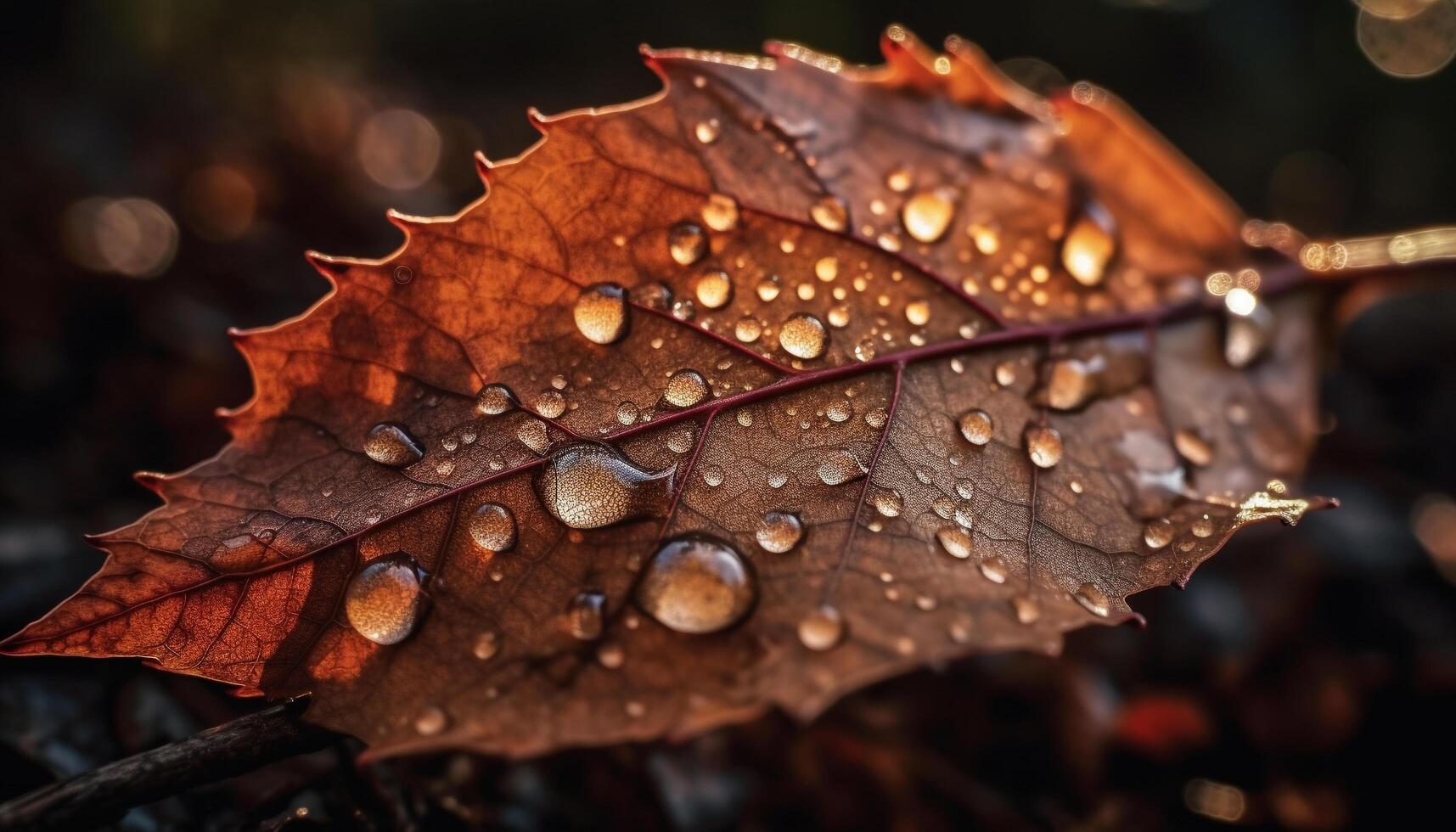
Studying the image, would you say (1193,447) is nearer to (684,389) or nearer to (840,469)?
(840,469)

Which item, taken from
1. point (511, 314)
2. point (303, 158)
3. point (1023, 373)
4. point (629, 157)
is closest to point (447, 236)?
point (511, 314)

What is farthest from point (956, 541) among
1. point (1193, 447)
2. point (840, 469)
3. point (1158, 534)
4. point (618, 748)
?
point (618, 748)

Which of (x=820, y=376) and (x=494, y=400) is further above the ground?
(x=820, y=376)

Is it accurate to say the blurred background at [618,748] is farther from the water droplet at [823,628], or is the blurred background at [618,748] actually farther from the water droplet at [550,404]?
the water droplet at [550,404]

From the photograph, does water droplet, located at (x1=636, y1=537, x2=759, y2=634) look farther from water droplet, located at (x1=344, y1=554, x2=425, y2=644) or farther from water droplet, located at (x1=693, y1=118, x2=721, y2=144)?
water droplet, located at (x1=693, y1=118, x2=721, y2=144)

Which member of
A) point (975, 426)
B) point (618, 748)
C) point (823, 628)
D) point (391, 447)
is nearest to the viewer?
point (823, 628)

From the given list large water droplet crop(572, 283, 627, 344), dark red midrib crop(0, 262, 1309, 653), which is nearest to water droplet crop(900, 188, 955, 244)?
dark red midrib crop(0, 262, 1309, 653)
